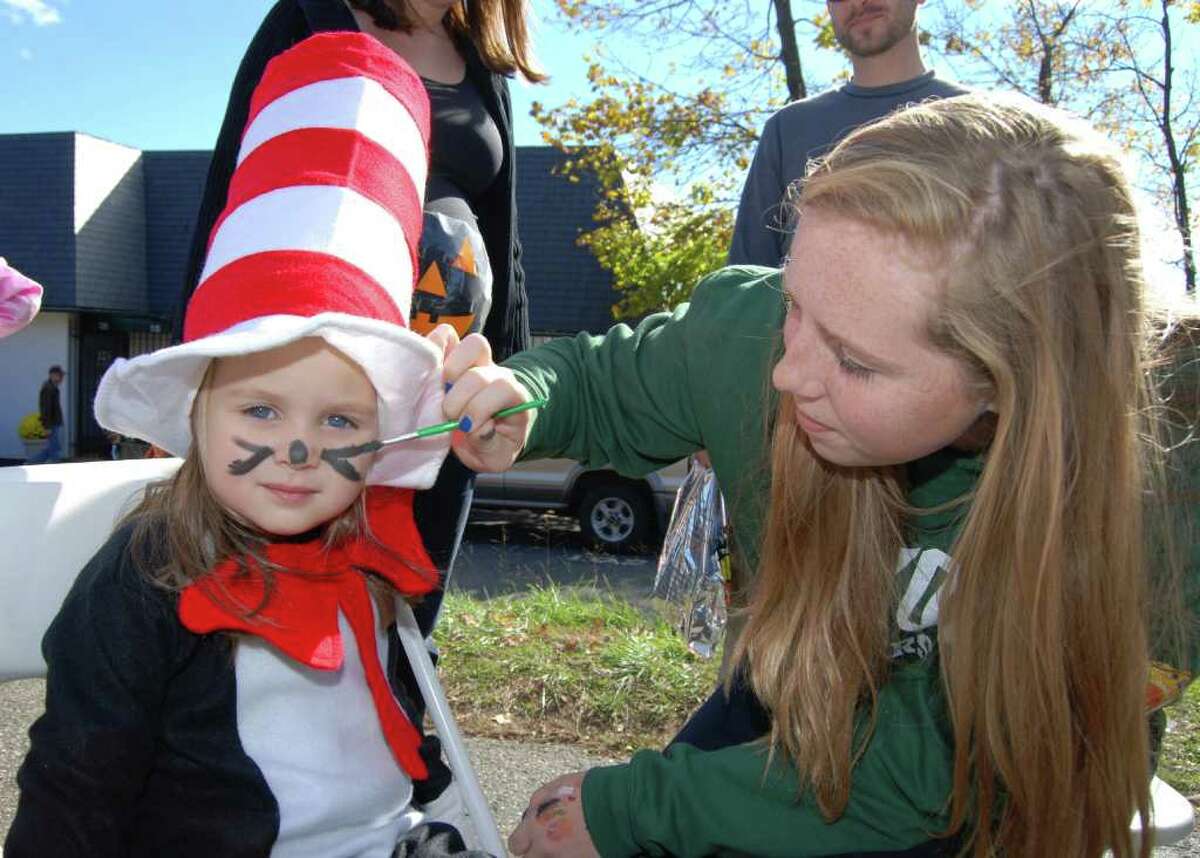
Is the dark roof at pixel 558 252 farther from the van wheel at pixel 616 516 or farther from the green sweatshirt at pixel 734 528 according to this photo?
the green sweatshirt at pixel 734 528

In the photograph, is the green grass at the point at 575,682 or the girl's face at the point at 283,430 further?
the green grass at the point at 575,682

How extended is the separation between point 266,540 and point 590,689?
212 centimetres

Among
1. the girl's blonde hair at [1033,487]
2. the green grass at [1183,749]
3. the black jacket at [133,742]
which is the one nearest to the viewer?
the girl's blonde hair at [1033,487]

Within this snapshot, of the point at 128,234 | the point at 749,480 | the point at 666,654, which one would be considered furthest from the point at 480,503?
the point at 128,234

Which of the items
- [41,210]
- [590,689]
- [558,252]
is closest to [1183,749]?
[590,689]

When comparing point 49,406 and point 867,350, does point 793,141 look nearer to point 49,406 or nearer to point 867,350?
point 867,350

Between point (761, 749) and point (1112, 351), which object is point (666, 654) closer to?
point (761, 749)

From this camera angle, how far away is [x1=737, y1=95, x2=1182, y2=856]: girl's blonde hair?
4.13ft

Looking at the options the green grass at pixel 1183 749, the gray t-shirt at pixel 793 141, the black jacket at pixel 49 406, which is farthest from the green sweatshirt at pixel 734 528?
the black jacket at pixel 49 406

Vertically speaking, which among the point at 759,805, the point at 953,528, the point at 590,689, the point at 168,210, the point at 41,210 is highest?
the point at 168,210

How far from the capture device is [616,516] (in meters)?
9.43

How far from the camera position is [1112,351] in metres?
1.28

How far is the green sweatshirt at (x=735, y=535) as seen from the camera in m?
1.41

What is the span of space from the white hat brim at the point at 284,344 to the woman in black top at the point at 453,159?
15.3 inches
